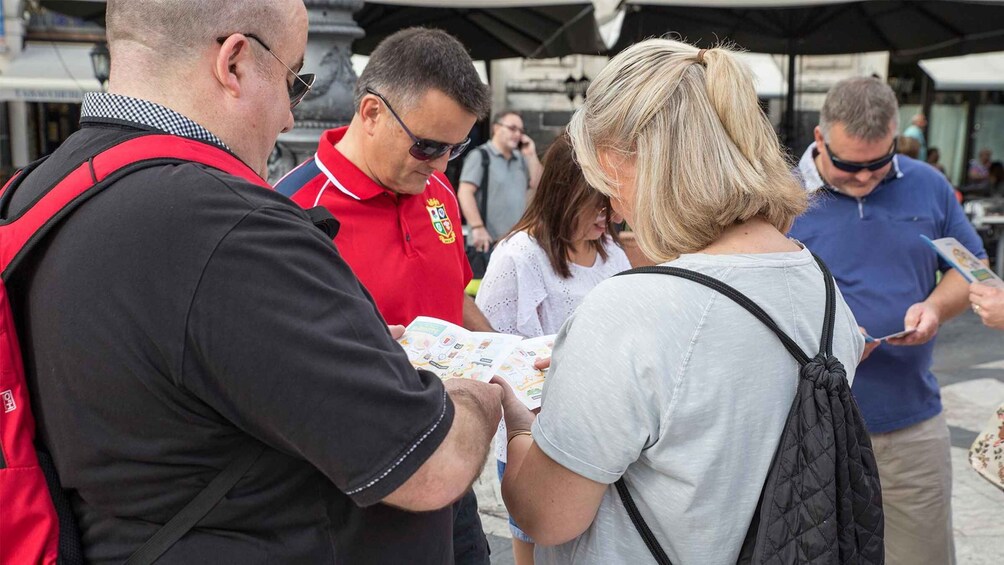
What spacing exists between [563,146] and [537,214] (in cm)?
25

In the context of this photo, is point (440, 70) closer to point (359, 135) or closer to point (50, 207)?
point (359, 135)

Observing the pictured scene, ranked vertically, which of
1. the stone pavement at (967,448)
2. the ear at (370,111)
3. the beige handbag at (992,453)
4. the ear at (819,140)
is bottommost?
the stone pavement at (967,448)

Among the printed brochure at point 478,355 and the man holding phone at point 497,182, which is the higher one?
the printed brochure at point 478,355

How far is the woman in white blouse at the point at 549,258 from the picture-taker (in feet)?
9.46

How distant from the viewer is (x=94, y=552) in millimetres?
1269

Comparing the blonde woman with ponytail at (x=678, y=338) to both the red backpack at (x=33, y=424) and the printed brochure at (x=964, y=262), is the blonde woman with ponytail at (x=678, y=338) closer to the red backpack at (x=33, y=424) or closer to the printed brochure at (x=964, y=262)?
the red backpack at (x=33, y=424)

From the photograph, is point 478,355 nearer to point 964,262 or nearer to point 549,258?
point 549,258

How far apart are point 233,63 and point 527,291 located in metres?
1.65

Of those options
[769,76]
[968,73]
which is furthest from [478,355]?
[968,73]

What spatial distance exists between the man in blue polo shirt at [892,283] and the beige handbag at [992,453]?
1.56 ft

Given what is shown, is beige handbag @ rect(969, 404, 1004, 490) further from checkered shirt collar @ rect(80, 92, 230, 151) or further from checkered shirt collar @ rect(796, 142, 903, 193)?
checkered shirt collar @ rect(80, 92, 230, 151)

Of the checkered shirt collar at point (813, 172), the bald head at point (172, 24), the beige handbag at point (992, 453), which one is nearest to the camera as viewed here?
the bald head at point (172, 24)

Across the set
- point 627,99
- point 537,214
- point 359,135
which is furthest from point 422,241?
point 627,99

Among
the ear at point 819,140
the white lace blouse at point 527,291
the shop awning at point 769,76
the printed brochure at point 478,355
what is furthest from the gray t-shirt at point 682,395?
the shop awning at point 769,76
